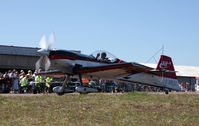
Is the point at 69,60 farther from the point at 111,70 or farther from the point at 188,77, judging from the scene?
the point at 188,77

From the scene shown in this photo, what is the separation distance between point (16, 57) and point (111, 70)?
23203 mm

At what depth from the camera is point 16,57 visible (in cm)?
3769

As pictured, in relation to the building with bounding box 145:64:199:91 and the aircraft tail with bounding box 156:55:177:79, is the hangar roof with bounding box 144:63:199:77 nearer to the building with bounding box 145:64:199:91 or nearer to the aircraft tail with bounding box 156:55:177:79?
the building with bounding box 145:64:199:91

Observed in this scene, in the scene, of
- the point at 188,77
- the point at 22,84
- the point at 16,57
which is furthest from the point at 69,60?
the point at 188,77

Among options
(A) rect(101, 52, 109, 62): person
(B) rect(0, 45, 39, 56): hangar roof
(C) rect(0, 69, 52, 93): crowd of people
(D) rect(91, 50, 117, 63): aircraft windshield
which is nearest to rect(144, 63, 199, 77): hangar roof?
(B) rect(0, 45, 39, 56): hangar roof

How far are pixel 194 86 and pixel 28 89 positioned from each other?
117 ft

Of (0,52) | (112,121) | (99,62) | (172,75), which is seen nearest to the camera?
(112,121)

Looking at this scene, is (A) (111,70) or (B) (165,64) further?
(B) (165,64)

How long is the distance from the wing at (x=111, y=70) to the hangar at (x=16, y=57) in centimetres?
2154

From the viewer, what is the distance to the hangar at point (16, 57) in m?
36.8

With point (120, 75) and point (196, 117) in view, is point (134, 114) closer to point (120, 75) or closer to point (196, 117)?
point (196, 117)

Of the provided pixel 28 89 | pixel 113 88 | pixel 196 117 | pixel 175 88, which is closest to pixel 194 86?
pixel 113 88

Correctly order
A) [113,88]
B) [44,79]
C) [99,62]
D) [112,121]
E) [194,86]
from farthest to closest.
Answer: [194,86] → [113,88] → [44,79] → [99,62] → [112,121]

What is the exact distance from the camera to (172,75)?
21797mm
